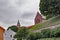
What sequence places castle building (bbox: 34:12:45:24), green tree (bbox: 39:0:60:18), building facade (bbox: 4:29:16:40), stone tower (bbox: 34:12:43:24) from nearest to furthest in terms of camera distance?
green tree (bbox: 39:0:60:18), building facade (bbox: 4:29:16:40), castle building (bbox: 34:12:45:24), stone tower (bbox: 34:12:43:24)

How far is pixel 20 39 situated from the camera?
2074 inches

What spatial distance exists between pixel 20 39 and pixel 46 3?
39.5 feet

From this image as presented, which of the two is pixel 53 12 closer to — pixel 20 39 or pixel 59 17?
pixel 59 17

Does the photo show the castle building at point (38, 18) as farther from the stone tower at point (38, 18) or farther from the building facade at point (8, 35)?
the building facade at point (8, 35)

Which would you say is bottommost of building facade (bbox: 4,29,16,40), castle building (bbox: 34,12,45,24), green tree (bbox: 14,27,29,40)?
building facade (bbox: 4,29,16,40)

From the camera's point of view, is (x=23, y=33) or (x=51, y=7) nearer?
(x=23, y=33)

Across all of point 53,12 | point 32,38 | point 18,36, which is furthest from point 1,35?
point 32,38

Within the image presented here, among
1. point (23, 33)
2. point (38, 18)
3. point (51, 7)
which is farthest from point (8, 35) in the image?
point (51, 7)

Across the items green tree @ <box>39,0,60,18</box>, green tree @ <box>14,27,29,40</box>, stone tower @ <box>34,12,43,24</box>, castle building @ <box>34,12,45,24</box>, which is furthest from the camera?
stone tower @ <box>34,12,43,24</box>

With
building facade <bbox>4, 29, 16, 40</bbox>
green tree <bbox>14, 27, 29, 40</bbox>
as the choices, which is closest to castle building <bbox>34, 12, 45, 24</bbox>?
building facade <bbox>4, 29, 16, 40</bbox>

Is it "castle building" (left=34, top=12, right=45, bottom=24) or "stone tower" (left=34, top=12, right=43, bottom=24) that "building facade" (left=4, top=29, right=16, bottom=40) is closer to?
"castle building" (left=34, top=12, right=45, bottom=24)

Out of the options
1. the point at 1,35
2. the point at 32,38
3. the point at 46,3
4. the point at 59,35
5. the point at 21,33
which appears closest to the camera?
the point at 59,35

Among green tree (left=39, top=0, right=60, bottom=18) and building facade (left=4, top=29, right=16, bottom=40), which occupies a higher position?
green tree (left=39, top=0, right=60, bottom=18)

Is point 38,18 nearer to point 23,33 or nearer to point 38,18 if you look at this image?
point 38,18
